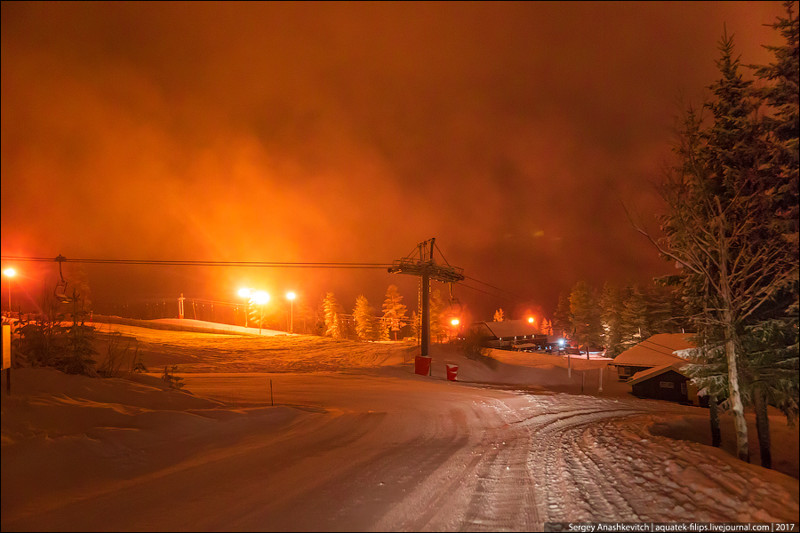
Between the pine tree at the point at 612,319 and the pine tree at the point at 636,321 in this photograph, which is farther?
the pine tree at the point at 612,319

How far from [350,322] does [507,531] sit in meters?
79.9

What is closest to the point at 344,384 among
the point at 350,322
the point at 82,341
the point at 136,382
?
the point at 136,382

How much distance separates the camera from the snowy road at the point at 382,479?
5574mm

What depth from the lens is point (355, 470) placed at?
24.6 feet

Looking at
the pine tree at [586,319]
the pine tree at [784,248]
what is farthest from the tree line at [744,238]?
the pine tree at [586,319]

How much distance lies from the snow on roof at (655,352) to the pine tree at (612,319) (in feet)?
75.2

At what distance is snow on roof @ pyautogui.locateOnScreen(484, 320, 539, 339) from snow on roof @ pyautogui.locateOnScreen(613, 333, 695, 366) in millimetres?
37385

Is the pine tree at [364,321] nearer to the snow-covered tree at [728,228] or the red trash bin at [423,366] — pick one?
the red trash bin at [423,366]

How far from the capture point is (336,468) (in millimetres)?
7566

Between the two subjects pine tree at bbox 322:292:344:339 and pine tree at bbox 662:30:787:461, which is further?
pine tree at bbox 322:292:344:339

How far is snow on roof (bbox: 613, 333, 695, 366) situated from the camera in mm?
36344

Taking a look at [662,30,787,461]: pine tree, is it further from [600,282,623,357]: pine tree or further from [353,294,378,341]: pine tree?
[353,294,378,341]: pine tree

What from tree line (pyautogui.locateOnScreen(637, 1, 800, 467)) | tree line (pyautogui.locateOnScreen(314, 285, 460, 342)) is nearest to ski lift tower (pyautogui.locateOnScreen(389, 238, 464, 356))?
tree line (pyautogui.locateOnScreen(637, 1, 800, 467))

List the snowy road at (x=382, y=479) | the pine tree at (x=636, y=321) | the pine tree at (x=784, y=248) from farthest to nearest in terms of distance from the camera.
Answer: the pine tree at (x=636, y=321) < the pine tree at (x=784, y=248) < the snowy road at (x=382, y=479)
